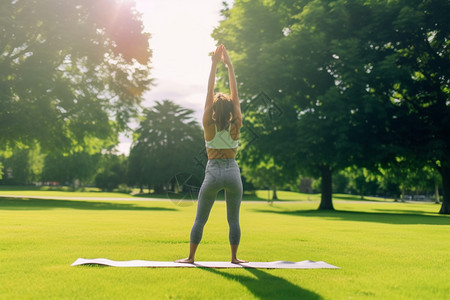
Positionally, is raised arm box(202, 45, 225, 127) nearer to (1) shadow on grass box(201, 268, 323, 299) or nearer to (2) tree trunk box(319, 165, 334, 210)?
(1) shadow on grass box(201, 268, 323, 299)

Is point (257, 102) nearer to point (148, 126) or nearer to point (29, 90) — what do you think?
point (29, 90)

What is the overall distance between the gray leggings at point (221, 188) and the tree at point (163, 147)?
54.7m

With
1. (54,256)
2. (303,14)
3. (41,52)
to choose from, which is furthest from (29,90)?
(54,256)

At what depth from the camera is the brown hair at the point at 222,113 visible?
6062 millimetres

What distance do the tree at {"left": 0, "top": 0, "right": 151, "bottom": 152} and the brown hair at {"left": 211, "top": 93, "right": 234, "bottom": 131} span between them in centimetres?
2621

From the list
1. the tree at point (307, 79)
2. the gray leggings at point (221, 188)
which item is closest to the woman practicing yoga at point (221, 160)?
the gray leggings at point (221, 188)

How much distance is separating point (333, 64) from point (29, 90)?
2190 centimetres

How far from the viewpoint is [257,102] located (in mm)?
28047

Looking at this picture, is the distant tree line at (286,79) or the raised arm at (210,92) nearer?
the raised arm at (210,92)

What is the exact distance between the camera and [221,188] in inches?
237

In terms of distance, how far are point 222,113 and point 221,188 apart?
1113 mm

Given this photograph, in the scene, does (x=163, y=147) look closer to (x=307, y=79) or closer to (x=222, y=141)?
(x=307, y=79)

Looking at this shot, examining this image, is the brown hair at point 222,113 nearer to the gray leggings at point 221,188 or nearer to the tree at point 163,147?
the gray leggings at point 221,188

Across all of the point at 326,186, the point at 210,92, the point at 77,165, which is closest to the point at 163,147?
the point at 77,165
